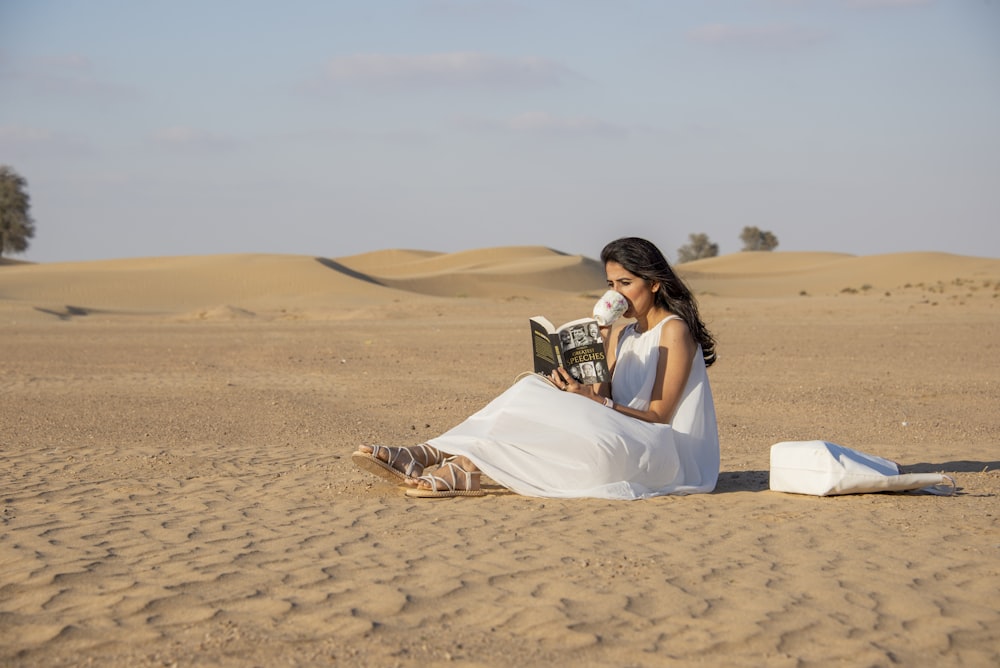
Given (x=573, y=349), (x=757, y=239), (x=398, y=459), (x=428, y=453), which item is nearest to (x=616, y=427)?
(x=573, y=349)

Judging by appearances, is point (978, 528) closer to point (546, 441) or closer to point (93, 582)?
Answer: point (546, 441)

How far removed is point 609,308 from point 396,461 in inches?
60.2

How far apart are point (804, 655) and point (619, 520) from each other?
82.0 inches

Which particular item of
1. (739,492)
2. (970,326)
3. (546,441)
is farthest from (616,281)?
(970,326)

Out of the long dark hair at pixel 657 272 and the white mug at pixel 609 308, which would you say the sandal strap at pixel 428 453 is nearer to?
the white mug at pixel 609 308

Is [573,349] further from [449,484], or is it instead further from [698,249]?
[698,249]

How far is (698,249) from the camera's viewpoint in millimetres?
118812

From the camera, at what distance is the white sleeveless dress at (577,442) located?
625cm

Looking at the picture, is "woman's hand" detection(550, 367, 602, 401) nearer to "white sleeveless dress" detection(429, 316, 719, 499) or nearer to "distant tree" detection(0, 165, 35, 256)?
"white sleeveless dress" detection(429, 316, 719, 499)

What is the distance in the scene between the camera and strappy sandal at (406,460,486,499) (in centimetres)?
651

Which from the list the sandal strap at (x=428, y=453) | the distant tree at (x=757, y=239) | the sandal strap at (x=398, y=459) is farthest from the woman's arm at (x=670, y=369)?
the distant tree at (x=757, y=239)

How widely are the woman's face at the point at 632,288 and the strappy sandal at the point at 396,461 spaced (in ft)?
4.62

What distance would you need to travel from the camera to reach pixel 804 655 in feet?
13.1

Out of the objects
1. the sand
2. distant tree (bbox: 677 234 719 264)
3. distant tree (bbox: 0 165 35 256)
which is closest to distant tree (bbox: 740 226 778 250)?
distant tree (bbox: 677 234 719 264)
